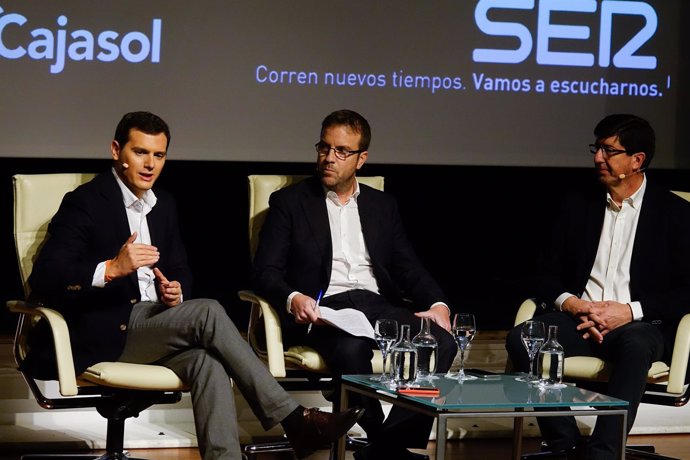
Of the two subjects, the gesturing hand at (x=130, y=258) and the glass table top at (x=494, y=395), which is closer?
the glass table top at (x=494, y=395)

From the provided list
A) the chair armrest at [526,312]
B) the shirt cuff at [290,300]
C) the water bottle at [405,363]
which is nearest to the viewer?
the water bottle at [405,363]

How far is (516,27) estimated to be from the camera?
5918mm

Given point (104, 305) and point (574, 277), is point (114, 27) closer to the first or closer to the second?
point (104, 305)

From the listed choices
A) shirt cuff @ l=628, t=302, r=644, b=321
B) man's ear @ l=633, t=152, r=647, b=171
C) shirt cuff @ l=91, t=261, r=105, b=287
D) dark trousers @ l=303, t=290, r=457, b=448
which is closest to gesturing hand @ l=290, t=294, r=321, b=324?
dark trousers @ l=303, t=290, r=457, b=448

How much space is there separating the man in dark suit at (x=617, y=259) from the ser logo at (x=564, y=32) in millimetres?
1619

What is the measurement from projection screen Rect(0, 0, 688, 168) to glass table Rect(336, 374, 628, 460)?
2.41 m

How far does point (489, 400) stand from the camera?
3.22 m

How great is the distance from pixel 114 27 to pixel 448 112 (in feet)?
5.74

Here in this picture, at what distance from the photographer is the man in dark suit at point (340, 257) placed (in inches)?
160

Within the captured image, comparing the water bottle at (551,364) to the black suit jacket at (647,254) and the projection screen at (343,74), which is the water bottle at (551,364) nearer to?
the black suit jacket at (647,254)

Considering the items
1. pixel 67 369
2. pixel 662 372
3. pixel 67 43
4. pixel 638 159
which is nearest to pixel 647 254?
pixel 638 159

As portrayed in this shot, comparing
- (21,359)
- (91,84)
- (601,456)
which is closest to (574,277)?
(601,456)

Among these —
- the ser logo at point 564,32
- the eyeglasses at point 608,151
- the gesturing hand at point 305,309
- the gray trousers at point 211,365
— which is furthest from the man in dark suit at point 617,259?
the ser logo at point 564,32

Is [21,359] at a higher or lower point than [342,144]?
lower
